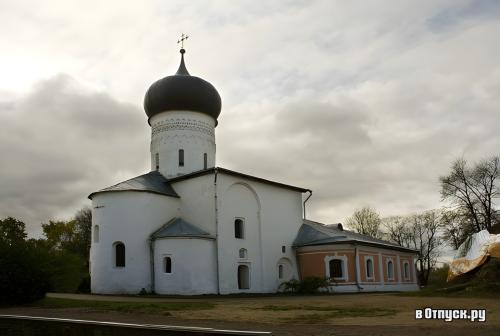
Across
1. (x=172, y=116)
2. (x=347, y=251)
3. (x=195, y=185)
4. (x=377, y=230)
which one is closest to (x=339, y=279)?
(x=347, y=251)

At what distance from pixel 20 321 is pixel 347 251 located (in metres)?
21.2

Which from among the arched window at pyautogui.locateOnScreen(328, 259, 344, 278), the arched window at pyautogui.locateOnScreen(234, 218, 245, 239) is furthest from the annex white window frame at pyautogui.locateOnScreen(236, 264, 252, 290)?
the arched window at pyautogui.locateOnScreen(328, 259, 344, 278)

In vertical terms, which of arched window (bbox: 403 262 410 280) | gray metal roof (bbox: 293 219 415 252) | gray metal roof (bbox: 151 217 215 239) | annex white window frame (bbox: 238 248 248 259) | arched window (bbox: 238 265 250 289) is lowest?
arched window (bbox: 403 262 410 280)

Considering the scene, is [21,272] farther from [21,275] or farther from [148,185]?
[148,185]

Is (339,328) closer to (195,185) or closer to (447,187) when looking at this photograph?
(195,185)

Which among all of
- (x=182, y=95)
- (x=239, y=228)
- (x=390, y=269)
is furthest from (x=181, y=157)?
(x=390, y=269)

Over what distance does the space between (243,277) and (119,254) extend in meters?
7.21

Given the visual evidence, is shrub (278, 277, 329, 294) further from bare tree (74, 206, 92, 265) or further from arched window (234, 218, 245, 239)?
bare tree (74, 206, 92, 265)

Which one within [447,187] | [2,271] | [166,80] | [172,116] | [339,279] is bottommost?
[339,279]

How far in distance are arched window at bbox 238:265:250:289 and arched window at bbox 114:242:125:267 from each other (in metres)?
6.61

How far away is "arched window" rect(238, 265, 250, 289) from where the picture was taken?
2856 cm

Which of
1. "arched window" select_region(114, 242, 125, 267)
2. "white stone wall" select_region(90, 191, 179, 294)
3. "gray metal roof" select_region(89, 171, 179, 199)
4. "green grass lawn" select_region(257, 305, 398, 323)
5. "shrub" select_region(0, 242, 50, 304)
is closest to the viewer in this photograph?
"green grass lawn" select_region(257, 305, 398, 323)

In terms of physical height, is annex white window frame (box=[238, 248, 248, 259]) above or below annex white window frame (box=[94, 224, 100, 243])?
below

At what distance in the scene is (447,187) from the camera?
35.3 metres
